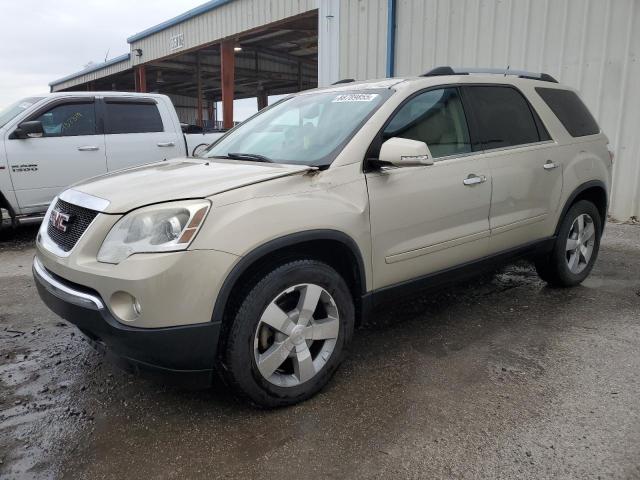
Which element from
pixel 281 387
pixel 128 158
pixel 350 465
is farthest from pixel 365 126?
pixel 128 158

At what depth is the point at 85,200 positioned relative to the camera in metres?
2.64

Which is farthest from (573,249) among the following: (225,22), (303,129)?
(225,22)

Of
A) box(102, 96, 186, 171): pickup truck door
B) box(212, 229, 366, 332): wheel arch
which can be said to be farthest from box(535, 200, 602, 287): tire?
box(102, 96, 186, 171): pickup truck door

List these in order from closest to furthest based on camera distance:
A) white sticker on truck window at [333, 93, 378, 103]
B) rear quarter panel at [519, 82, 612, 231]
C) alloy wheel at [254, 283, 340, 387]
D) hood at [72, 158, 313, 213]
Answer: hood at [72, 158, 313, 213]
alloy wheel at [254, 283, 340, 387]
white sticker on truck window at [333, 93, 378, 103]
rear quarter panel at [519, 82, 612, 231]

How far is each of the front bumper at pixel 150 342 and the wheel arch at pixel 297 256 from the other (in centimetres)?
14

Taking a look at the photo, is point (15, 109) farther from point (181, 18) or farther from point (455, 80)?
point (181, 18)

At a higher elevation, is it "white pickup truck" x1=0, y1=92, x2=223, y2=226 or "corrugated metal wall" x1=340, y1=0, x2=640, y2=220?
"corrugated metal wall" x1=340, y1=0, x2=640, y2=220

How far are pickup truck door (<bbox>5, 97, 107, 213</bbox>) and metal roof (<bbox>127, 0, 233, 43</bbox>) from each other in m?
8.77

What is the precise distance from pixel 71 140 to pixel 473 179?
549 centimetres

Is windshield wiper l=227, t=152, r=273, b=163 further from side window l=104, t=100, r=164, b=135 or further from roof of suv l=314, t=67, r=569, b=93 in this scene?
side window l=104, t=100, r=164, b=135

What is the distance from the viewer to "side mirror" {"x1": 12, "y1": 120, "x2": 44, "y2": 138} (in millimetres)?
6336

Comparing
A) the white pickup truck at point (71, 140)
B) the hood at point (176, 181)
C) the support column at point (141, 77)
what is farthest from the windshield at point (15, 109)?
the support column at point (141, 77)

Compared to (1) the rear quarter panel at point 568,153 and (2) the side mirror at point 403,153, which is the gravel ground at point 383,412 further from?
(1) the rear quarter panel at point 568,153

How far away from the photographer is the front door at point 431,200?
298 cm
